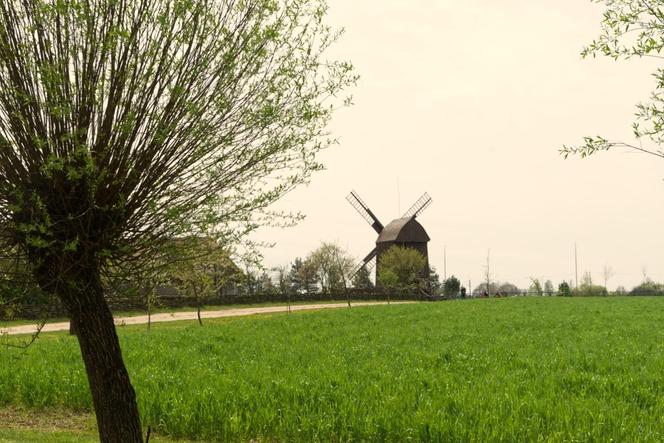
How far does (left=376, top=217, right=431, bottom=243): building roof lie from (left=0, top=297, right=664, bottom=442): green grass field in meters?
65.3

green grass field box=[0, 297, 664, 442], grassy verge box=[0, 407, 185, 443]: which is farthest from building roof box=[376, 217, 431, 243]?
grassy verge box=[0, 407, 185, 443]

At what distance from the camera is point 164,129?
24.2 ft

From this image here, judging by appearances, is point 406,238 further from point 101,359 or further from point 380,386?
point 101,359

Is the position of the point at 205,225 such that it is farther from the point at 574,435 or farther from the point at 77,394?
the point at 77,394

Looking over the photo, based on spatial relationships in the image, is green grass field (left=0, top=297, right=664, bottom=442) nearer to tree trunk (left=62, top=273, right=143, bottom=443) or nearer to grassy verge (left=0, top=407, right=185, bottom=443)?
grassy verge (left=0, top=407, right=185, bottom=443)

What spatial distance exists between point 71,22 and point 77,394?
1030 cm

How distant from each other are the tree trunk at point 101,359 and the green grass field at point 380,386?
415cm

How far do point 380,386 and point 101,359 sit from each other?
7.58 m

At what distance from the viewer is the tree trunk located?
7.93 m

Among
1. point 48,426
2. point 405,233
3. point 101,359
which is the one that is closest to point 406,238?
point 405,233

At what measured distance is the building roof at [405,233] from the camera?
92.1 metres

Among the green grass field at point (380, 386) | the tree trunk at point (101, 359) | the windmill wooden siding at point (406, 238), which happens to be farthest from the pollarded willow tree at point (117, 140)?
the windmill wooden siding at point (406, 238)

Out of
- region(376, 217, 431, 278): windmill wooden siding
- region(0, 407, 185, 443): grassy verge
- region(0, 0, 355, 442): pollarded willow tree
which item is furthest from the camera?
region(376, 217, 431, 278): windmill wooden siding

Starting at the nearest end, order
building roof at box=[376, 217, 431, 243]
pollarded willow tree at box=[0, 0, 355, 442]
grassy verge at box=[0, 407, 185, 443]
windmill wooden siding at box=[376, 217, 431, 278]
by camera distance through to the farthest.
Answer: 1. pollarded willow tree at box=[0, 0, 355, 442]
2. grassy verge at box=[0, 407, 185, 443]
3. windmill wooden siding at box=[376, 217, 431, 278]
4. building roof at box=[376, 217, 431, 243]
